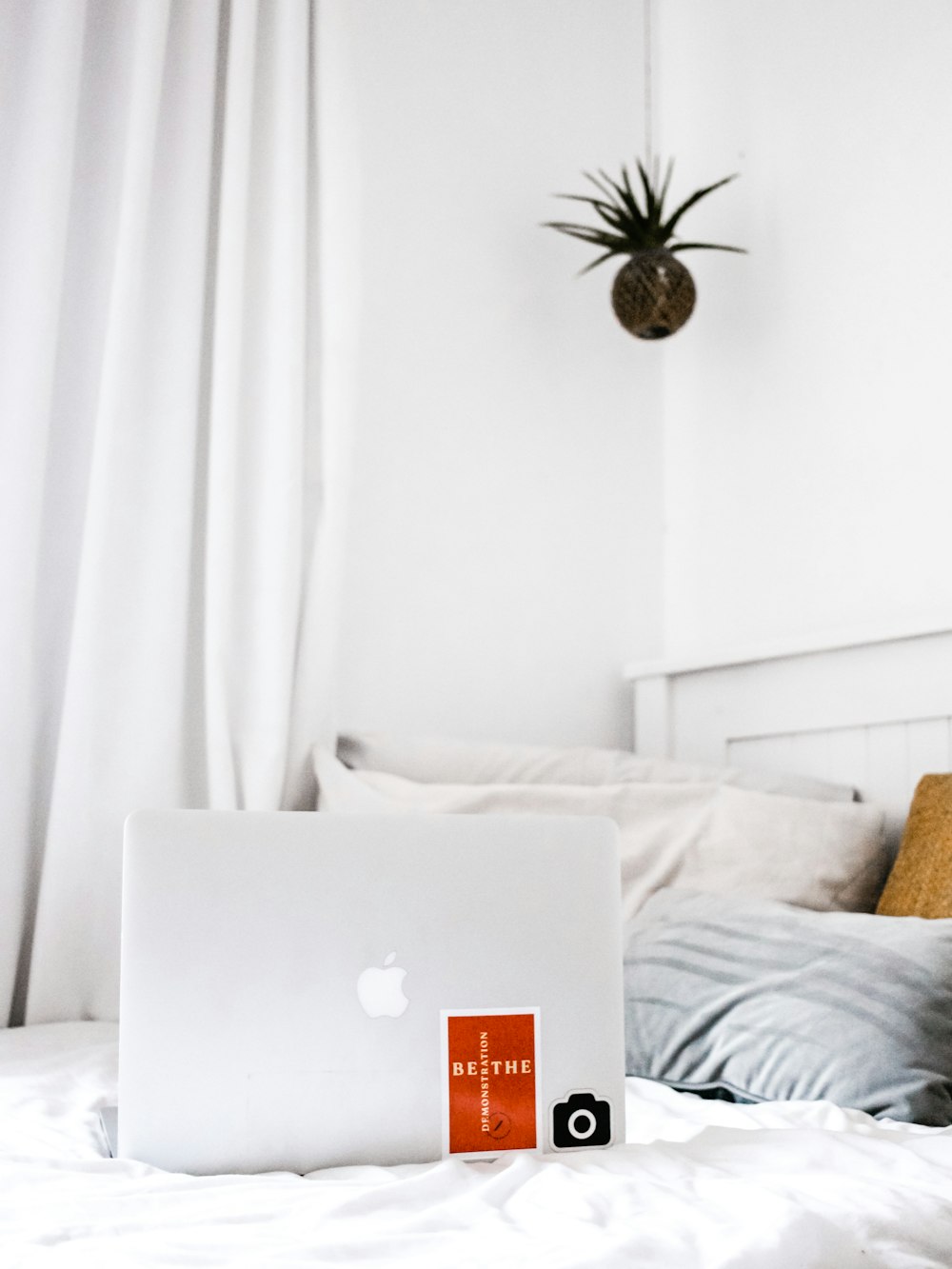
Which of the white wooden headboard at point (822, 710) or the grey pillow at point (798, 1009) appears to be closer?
the grey pillow at point (798, 1009)

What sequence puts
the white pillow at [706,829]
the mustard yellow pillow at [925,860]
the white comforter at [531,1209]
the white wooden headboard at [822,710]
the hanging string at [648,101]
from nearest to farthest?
the white comforter at [531,1209]
the mustard yellow pillow at [925,860]
the white pillow at [706,829]
the white wooden headboard at [822,710]
the hanging string at [648,101]

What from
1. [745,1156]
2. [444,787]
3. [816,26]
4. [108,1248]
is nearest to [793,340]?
[816,26]

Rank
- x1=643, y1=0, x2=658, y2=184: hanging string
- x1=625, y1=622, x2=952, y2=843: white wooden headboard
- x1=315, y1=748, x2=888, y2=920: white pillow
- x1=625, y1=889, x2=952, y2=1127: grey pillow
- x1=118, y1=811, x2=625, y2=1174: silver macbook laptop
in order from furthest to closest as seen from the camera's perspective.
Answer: x1=643, y1=0, x2=658, y2=184: hanging string < x1=625, y1=622, x2=952, y2=843: white wooden headboard < x1=315, y1=748, x2=888, y2=920: white pillow < x1=625, y1=889, x2=952, y2=1127: grey pillow < x1=118, y1=811, x2=625, y2=1174: silver macbook laptop

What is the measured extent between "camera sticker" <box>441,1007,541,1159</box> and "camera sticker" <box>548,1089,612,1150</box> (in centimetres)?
2

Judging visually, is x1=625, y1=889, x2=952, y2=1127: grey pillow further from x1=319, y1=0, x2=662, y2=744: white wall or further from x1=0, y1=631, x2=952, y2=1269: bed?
x1=319, y1=0, x2=662, y2=744: white wall

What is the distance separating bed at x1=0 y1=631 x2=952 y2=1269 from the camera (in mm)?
697

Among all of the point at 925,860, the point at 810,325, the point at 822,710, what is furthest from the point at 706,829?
the point at 810,325

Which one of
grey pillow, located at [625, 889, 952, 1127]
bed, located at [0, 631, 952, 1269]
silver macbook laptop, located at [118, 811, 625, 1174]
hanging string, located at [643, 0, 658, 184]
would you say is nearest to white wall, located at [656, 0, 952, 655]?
hanging string, located at [643, 0, 658, 184]

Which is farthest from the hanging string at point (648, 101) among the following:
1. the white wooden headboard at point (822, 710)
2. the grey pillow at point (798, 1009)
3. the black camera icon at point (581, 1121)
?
the black camera icon at point (581, 1121)

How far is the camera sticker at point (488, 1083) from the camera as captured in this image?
876 mm

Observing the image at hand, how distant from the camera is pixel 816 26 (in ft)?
7.07

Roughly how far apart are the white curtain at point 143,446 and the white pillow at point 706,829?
Answer: 0.27 m

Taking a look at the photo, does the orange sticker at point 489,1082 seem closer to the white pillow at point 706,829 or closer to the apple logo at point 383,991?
the apple logo at point 383,991

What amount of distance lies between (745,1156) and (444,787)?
88 cm
